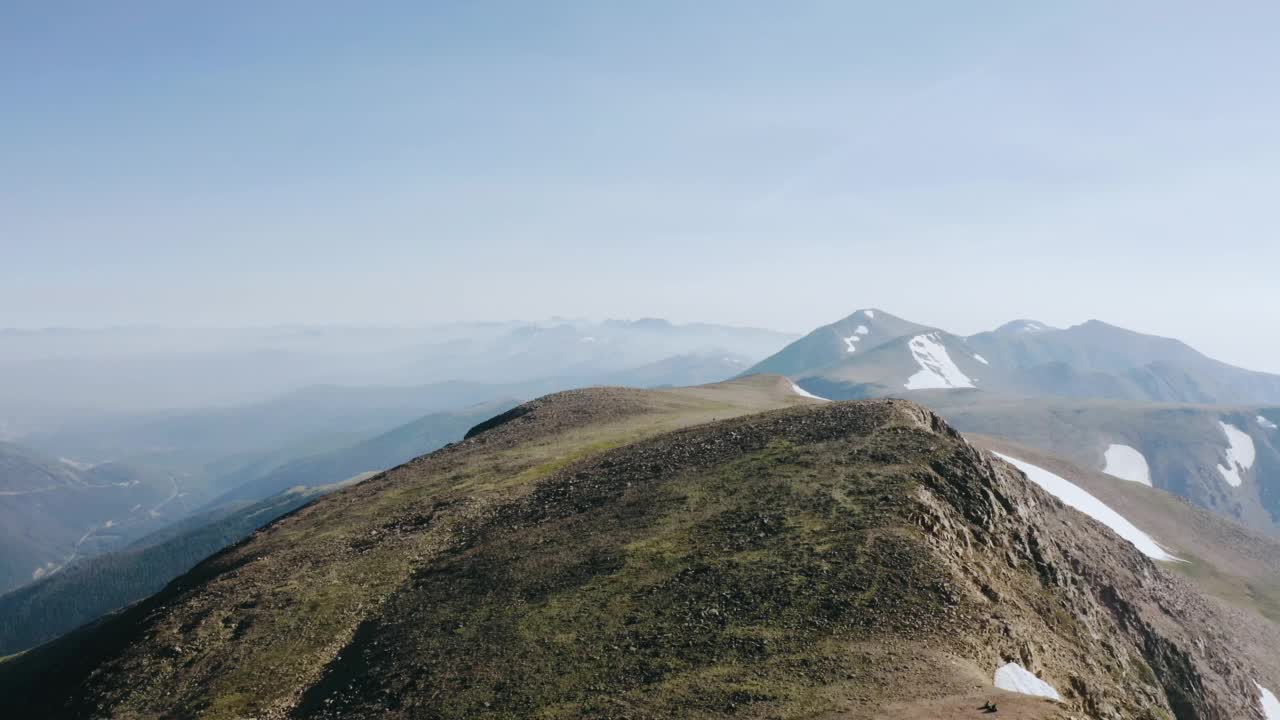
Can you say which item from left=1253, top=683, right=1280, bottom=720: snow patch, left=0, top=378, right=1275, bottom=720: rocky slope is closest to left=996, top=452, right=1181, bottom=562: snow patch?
left=1253, top=683, right=1280, bottom=720: snow patch

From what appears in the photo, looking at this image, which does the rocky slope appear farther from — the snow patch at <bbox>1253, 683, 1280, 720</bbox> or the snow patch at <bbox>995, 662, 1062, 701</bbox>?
the snow patch at <bbox>1253, 683, 1280, 720</bbox>

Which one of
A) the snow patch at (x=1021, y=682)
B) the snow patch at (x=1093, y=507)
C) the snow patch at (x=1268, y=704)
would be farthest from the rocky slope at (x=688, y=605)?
the snow patch at (x=1093, y=507)

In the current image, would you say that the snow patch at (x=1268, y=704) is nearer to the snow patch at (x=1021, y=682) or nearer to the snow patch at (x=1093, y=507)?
the snow patch at (x=1093, y=507)

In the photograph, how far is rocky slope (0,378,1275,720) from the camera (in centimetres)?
2853

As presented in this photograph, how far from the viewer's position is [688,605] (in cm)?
3316

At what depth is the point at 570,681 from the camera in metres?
29.2

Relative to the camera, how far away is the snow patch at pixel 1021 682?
27781mm

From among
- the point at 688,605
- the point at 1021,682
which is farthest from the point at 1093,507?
the point at 688,605

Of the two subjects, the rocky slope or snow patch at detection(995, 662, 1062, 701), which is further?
the rocky slope

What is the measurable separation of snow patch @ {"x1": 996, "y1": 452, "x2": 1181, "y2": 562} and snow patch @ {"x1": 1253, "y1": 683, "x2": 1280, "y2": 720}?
43.5 metres

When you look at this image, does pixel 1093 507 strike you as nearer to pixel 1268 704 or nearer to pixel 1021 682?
pixel 1268 704

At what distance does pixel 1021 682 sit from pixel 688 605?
14603mm

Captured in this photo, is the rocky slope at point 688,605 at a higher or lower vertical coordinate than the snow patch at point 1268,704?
higher

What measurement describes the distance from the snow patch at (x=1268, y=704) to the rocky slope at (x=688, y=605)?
2.53 meters
